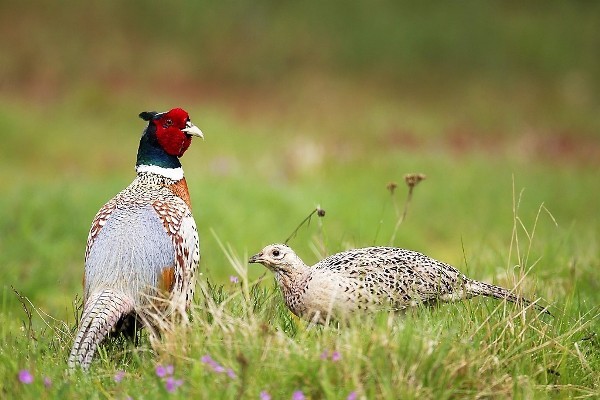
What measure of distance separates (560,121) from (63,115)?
446 inches

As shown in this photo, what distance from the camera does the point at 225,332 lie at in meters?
4.10

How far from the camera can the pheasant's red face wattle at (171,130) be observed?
547cm

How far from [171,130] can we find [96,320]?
144 centimetres

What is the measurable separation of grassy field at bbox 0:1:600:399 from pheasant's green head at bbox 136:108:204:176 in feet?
2.67

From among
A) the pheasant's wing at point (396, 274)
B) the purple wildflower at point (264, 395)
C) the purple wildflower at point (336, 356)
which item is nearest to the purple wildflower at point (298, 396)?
the purple wildflower at point (264, 395)

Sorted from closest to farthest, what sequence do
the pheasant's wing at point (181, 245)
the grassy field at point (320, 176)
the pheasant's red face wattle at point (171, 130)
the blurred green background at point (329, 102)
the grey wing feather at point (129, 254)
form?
the grassy field at point (320, 176)
the grey wing feather at point (129, 254)
the pheasant's wing at point (181, 245)
the pheasant's red face wattle at point (171, 130)
the blurred green background at point (329, 102)

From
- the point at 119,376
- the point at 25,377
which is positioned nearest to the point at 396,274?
the point at 119,376

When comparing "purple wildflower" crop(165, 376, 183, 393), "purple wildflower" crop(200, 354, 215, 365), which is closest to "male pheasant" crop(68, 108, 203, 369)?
"purple wildflower" crop(200, 354, 215, 365)

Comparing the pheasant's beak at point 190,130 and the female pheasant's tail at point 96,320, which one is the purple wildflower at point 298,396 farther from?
the pheasant's beak at point 190,130

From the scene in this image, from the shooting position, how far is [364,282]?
181 inches

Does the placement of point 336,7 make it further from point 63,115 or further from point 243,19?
point 63,115

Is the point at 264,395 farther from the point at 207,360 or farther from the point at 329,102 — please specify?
the point at 329,102

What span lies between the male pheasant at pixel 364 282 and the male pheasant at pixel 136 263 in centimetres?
51

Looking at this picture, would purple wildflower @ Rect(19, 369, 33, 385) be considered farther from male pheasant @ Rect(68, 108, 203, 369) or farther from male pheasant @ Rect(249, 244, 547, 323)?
male pheasant @ Rect(249, 244, 547, 323)
